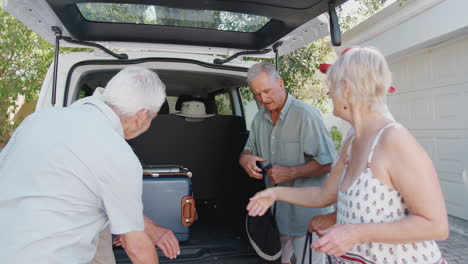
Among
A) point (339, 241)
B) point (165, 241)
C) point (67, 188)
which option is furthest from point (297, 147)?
point (67, 188)

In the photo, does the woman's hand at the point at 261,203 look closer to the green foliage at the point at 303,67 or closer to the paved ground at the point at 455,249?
the paved ground at the point at 455,249

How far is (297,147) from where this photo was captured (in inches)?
94.5

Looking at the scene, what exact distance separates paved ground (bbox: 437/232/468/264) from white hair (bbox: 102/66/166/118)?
4.24 meters

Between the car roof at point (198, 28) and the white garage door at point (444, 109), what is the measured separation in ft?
14.0

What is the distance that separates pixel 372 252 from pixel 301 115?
117cm

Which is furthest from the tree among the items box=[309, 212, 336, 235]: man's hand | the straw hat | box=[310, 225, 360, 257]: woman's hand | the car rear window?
box=[310, 225, 360, 257]: woman's hand

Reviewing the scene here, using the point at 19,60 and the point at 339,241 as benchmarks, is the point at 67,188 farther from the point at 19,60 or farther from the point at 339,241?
the point at 19,60

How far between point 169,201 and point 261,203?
2.77 feet

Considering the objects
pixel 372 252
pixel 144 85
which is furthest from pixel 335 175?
pixel 144 85

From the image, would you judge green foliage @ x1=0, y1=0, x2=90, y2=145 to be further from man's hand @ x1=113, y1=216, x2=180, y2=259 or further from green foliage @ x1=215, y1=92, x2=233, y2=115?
man's hand @ x1=113, y1=216, x2=180, y2=259

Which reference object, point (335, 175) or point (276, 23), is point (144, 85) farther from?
point (276, 23)

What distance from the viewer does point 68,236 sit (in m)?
1.31

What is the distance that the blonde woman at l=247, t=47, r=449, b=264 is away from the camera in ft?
3.94

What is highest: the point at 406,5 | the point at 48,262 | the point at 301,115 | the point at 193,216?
the point at 406,5
